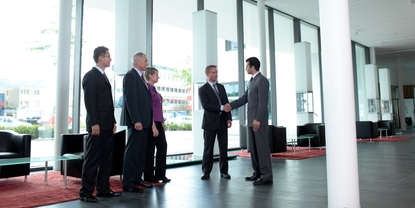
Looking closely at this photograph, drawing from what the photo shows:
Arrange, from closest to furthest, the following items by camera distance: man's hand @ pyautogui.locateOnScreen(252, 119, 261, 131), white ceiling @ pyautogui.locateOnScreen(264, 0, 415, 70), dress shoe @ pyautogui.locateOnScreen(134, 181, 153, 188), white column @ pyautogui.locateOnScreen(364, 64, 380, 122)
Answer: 1. dress shoe @ pyautogui.locateOnScreen(134, 181, 153, 188)
2. man's hand @ pyautogui.locateOnScreen(252, 119, 261, 131)
3. white ceiling @ pyautogui.locateOnScreen(264, 0, 415, 70)
4. white column @ pyautogui.locateOnScreen(364, 64, 380, 122)

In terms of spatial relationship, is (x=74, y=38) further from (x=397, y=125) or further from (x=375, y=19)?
(x=397, y=125)

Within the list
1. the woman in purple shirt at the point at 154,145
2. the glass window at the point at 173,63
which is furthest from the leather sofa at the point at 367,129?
the woman in purple shirt at the point at 154,145

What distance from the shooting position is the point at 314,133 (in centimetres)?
929

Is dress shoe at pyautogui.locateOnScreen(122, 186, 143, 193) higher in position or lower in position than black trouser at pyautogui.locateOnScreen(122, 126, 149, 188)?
lower

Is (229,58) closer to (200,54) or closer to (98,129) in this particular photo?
(200,54)

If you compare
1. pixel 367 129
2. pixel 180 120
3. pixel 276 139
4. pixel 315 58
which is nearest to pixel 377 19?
pixel 315 58

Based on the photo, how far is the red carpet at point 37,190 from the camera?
324 cm

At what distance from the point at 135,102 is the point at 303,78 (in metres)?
8.21

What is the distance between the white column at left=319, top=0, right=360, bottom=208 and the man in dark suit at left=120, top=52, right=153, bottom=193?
208 cm

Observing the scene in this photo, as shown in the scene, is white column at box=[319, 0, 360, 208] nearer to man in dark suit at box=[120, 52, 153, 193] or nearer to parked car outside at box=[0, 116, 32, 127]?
man in dark suit at box=[120, 52, 153, 193]

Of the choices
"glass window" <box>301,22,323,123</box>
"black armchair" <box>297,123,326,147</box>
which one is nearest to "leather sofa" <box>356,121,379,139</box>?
"glass window" <box>301,22,323,123</box>

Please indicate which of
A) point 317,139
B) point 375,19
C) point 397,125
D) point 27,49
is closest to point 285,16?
point 375,19

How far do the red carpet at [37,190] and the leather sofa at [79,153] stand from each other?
0.16 metres

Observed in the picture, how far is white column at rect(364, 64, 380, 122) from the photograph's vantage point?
50.9ft
